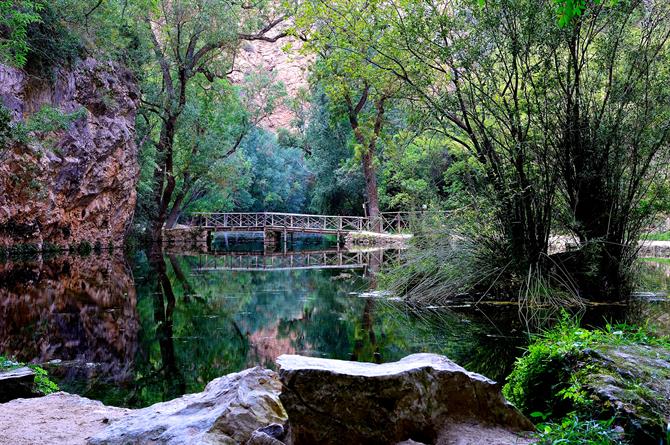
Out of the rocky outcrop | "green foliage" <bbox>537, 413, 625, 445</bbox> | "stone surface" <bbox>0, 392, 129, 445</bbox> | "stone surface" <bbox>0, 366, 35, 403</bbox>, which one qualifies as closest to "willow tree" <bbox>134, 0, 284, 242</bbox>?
"stone surface" <bbox>0, 366, 35, 403</bbox>

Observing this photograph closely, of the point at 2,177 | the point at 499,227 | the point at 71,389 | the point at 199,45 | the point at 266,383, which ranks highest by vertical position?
the point at 199,45

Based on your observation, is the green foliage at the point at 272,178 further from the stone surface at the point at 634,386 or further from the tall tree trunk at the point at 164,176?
the stone surface at the point at 634,386

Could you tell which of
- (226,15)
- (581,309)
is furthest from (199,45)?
(581,309)

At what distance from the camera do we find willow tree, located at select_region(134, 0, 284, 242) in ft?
60.0

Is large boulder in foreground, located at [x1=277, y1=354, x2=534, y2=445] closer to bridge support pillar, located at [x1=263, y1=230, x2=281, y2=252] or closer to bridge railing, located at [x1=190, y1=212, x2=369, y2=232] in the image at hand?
bridge railing, located at [x1=190, y1=212, x2=369, y2=232]

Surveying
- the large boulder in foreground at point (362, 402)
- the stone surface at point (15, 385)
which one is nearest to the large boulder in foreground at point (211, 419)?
the large boulder in foreground at point (362, 402)

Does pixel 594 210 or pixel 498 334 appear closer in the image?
pixel 498 334

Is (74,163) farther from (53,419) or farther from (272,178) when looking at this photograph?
(272,178)

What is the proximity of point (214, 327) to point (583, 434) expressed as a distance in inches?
195

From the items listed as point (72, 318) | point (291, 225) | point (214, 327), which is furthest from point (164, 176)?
point (214, 327)

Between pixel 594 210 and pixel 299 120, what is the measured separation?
31839mm

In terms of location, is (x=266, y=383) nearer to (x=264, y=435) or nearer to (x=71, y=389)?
(x=264, y=435)

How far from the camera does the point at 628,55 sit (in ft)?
23.4

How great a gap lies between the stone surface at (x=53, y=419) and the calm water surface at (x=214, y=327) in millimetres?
392
